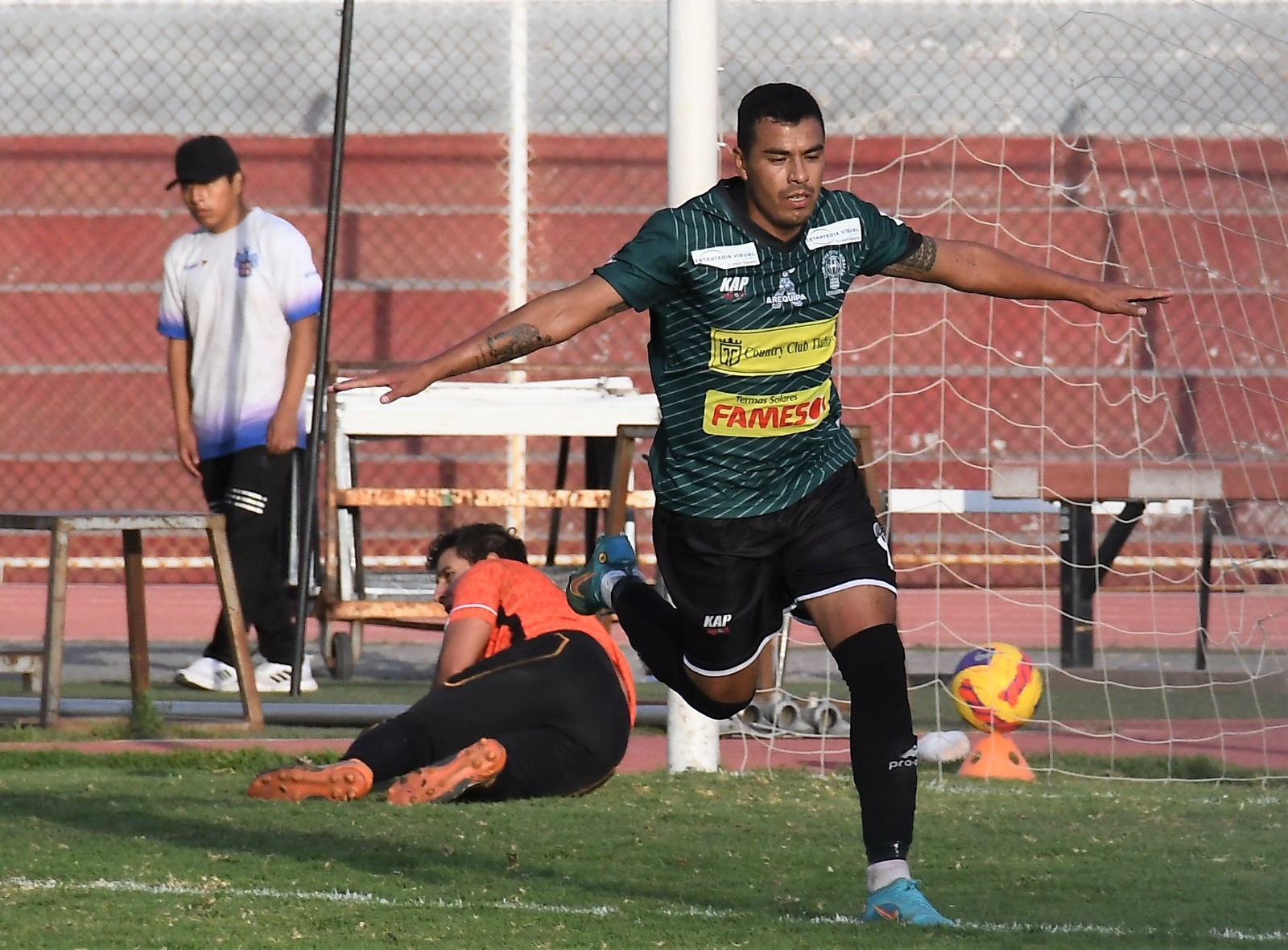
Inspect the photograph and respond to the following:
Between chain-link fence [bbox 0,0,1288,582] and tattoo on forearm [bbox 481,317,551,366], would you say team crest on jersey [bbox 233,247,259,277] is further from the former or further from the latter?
chain-link fence [bbox 0,0,1288,582]

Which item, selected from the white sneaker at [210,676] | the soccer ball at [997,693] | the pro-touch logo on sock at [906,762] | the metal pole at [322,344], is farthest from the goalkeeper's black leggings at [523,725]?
the white sneaker at [210,676]

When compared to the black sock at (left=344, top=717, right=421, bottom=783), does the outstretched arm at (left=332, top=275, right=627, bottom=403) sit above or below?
above

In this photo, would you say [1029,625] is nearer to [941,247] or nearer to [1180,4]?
[1180,4]

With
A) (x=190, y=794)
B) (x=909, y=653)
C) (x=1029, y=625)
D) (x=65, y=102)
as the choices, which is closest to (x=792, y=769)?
(x=190, y=794)

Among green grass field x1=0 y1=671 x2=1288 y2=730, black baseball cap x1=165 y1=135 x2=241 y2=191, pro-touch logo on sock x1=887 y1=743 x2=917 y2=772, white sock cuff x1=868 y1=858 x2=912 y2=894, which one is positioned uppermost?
black baseball cap x1=165 y1=135 x2=241 y2=191

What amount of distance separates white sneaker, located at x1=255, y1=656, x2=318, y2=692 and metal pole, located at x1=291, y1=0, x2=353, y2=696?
0.46 meters

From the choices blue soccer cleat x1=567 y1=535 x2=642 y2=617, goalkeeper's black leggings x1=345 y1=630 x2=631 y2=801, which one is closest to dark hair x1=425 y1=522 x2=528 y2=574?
blue soccer cleat x1=567 y1=535 x2=642 y2=617

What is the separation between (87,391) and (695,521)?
1076 centimetres

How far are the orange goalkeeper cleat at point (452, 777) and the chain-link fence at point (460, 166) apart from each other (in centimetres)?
841

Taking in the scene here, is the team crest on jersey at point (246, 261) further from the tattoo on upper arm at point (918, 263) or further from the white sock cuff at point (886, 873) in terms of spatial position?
the white sock cuff at point (886, 873)

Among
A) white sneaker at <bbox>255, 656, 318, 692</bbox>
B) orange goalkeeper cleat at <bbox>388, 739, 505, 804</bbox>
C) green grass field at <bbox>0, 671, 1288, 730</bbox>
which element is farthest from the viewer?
white sneaker at <bbox>255, 656, 318, 692</bbox>

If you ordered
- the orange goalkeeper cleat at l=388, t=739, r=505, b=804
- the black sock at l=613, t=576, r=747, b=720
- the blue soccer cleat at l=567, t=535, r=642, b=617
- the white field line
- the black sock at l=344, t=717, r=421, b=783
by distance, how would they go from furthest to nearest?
the blue soccer cleat at l=567, t=535, r=642, b=617 → the black sock at l=344, t=717, r=421, b=783 → the orange goalkeeper cleat at l=388, t=739, r=505, b=804 → the black sock at l=613, t=576, r=747, b=720 → the white field line

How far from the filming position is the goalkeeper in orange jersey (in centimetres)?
543

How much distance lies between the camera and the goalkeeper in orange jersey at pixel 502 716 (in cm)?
543
